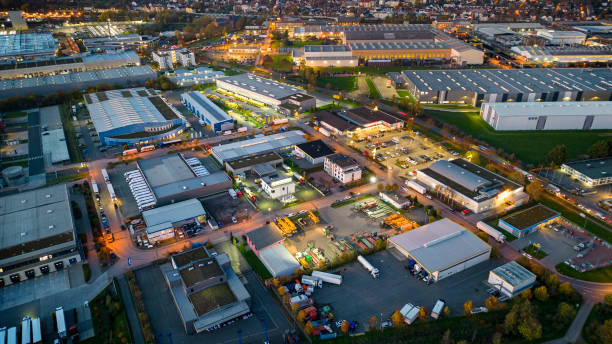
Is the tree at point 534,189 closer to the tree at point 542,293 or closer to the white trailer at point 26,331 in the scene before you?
the tree at point 542,293

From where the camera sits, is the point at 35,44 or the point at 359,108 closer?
the point at 359,108

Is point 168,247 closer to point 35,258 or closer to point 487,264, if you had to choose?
point 35,258

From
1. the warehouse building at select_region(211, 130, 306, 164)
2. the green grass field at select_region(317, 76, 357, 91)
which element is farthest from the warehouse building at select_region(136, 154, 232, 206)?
the green grass field at select_region(317, 76, 357, 91)

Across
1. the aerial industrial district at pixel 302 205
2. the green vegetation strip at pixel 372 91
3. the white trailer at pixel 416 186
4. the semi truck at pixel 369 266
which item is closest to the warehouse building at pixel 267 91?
the aerial industrial district at pixel 302 205

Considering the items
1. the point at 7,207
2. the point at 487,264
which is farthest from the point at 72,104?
the point at 487,264

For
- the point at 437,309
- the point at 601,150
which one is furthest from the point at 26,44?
the point at 601,150
